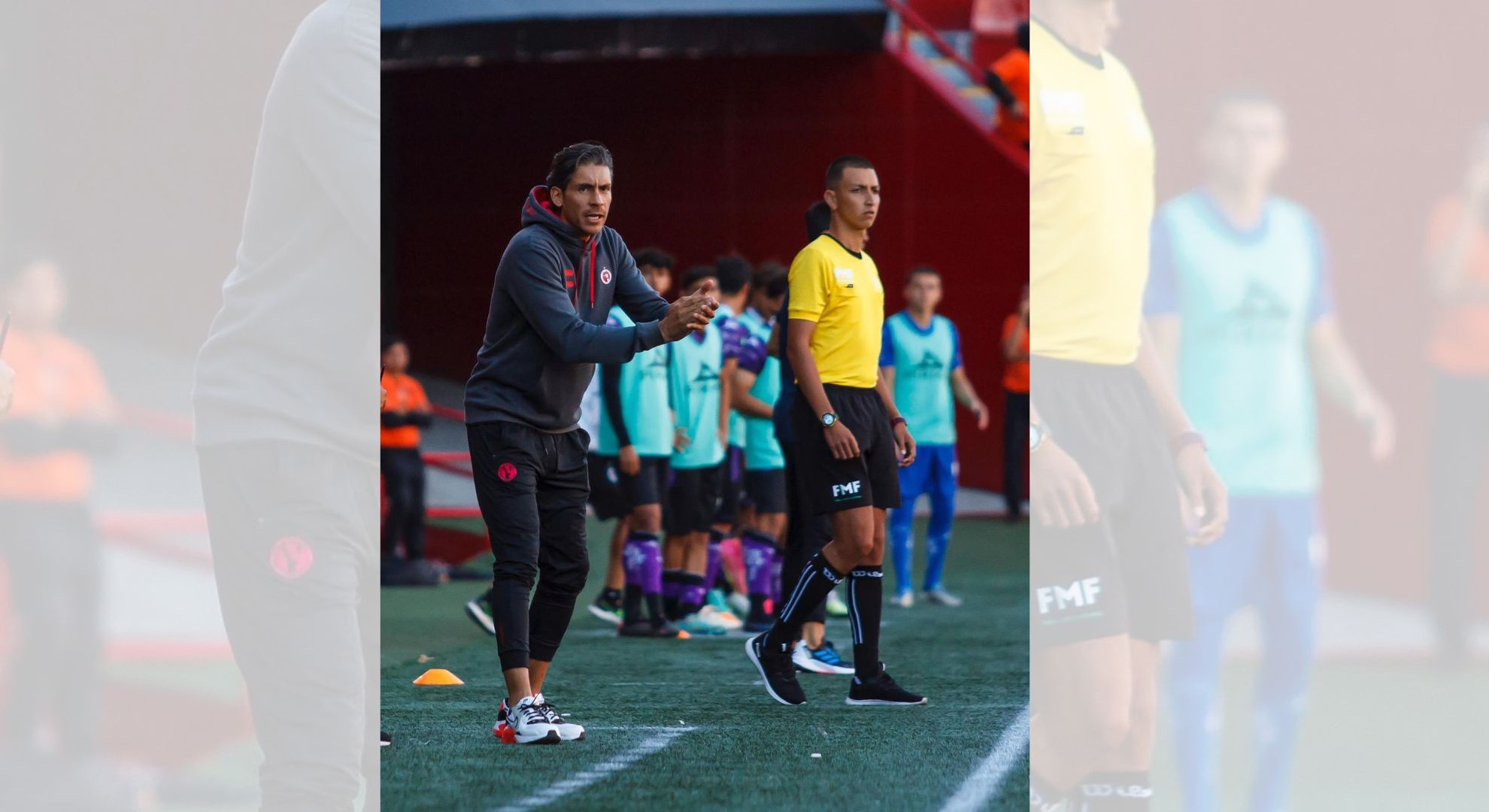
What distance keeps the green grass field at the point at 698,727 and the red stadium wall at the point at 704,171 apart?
7.87 m

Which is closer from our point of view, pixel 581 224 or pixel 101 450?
pixel 101 450

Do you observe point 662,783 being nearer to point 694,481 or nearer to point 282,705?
point 282,705

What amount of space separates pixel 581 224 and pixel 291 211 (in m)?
1.41

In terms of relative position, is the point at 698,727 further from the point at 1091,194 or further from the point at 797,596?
the point at 1091,194

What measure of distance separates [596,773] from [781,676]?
1.40m

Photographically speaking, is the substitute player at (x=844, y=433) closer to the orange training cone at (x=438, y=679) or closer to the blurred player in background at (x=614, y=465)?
the orange training cone at (x=438, y=679)

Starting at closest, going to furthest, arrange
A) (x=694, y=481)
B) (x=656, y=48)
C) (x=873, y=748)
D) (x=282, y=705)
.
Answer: (x=282, y=705), (x=873, y=748), (x=694, y=481), (x=656, y=48)

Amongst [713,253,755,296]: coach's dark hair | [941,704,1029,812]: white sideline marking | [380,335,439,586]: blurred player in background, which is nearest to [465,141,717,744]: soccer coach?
[941,704,1029,812]: white sideline marking

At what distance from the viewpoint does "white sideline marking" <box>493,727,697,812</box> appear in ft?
13.9

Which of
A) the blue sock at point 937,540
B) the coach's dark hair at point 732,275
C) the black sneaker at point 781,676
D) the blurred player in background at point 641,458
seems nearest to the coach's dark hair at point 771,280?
the coach's dark hair at point 732,275

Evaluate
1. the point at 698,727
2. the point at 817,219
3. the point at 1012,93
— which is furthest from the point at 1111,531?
the point at 1012,93

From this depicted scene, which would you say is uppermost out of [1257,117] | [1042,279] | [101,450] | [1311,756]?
[1257,117]

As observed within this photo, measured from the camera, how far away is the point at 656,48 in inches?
627

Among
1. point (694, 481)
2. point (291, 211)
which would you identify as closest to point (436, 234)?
point (694, 481)
